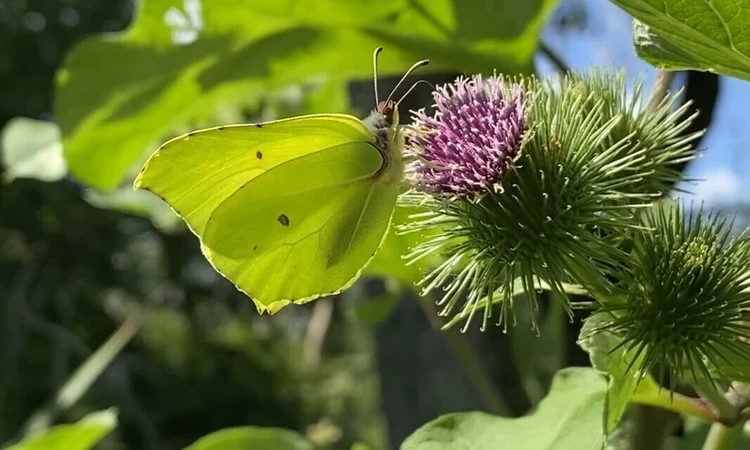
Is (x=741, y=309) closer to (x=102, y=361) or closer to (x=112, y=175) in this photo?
(x=112, y=175)

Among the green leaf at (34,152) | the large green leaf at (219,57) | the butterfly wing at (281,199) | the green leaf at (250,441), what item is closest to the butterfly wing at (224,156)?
the butterfly wing at (281,199)

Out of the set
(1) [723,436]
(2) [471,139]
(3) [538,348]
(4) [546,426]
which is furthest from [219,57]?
(1) [723,436]

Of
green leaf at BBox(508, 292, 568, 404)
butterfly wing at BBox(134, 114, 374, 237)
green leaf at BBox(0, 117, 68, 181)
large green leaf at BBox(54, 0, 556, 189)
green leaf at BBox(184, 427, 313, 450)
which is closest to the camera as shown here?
butterfly wing at BBox(134, 114, 374, 237)

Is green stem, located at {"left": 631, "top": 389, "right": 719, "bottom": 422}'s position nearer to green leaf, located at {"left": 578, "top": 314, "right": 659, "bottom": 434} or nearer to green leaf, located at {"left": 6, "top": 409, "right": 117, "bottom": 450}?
green leaf, located at {"left": 578, "top": 314, "right": 659, "bottom": 434}

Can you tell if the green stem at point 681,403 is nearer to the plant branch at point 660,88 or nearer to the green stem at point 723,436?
the green stem at point 723,436

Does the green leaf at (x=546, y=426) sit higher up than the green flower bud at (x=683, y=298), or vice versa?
the green flower bud at (x=683, y=298)

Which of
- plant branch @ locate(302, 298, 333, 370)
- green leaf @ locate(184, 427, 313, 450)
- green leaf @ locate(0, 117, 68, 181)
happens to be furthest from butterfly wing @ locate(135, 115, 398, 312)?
plant branch @ locate(302, 298, 333, 370)

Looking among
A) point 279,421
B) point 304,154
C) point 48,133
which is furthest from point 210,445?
point 279,421
